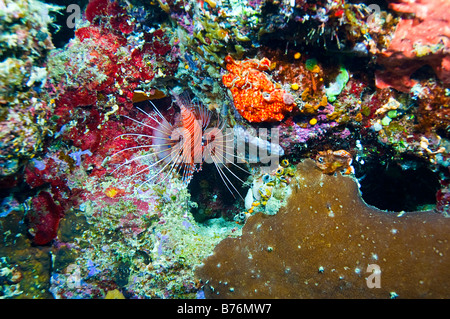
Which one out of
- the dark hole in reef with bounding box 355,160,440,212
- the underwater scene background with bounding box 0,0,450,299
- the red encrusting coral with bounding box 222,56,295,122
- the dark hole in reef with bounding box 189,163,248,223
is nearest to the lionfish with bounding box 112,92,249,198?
the underwater scene background with bounding box 0,0,450,299

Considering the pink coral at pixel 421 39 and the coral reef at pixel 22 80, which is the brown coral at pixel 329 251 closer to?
the pink coral at pixel 421 39

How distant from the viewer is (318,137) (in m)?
2.86

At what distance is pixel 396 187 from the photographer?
3.82m

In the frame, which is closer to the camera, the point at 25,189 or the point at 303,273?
the point at 303,273

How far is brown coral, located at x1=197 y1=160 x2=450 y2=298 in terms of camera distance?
8.30 ft

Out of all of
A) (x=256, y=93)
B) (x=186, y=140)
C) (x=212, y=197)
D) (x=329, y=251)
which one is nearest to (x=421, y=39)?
(x=256, y=93)

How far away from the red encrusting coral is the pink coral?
1.08 metres

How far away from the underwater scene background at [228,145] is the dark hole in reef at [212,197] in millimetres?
999

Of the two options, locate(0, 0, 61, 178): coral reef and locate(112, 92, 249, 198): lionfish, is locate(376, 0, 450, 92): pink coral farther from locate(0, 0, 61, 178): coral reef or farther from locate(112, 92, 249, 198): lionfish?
locate(0, 0, 61, 178): coral reef

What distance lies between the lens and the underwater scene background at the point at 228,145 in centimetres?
242
